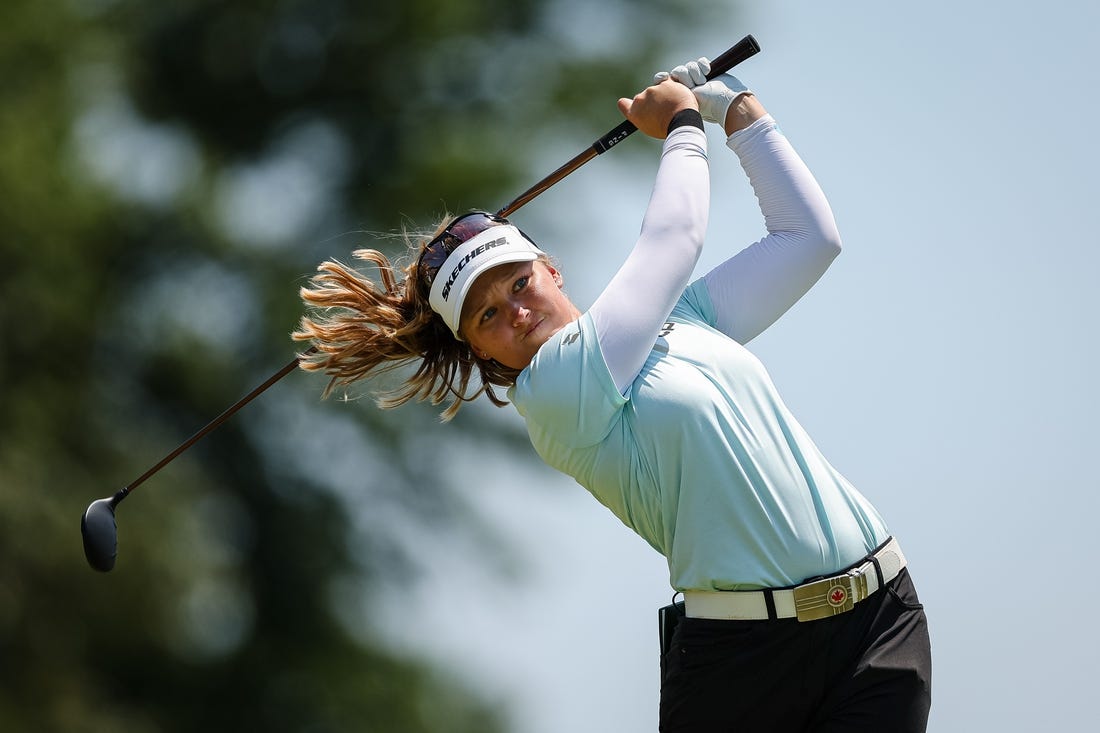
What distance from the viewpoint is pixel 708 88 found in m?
2.88

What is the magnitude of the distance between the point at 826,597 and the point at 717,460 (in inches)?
10.1

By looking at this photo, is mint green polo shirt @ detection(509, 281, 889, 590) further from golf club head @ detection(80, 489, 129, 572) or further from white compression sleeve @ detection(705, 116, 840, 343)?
golf club head @ detection(80, 489, 129, 572)

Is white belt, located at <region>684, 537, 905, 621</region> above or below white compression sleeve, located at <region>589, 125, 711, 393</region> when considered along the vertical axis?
below

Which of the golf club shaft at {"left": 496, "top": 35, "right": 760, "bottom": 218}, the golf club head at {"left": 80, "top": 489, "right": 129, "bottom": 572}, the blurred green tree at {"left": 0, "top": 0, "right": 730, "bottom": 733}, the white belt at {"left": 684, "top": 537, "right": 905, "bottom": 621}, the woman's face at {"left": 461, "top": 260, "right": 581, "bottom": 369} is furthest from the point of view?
the blurred green tree at {"left": 0, "top": 0, "right": 730, "bottom": 733}

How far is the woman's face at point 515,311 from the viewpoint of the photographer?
2.77 m

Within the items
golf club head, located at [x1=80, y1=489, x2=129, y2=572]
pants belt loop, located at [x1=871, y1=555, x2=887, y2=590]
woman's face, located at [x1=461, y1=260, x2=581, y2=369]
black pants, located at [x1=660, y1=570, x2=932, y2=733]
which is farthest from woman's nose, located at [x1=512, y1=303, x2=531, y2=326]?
golf club head, located at [x1=80, y1=489, x2=129, y2=572]

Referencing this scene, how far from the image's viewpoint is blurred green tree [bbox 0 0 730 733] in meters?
9.31

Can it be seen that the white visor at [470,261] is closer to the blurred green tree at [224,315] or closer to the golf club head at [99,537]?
the golf club head at [99,537]

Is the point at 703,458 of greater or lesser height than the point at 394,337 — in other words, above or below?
below

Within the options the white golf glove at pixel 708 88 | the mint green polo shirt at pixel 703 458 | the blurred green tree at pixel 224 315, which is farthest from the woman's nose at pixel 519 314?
the blurred green tree at pixel 224 315

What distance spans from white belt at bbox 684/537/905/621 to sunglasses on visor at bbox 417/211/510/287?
737mm

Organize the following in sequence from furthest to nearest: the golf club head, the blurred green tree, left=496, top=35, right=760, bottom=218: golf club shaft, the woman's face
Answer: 1. the blurred green tree
2. the golf club head
3. left=496, top=35, right=760, bottom=218: golf club shaft
4. the woman's face

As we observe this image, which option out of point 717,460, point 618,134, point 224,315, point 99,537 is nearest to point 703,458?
point 717,460

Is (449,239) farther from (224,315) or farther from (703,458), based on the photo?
(224,315)
